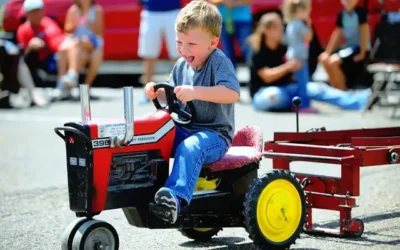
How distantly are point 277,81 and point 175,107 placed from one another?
6.89 m

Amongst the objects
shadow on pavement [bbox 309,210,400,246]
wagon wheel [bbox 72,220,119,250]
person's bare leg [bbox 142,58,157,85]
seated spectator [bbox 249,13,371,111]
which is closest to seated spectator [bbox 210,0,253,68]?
person's bare leg [bbox 142,58,157,85]

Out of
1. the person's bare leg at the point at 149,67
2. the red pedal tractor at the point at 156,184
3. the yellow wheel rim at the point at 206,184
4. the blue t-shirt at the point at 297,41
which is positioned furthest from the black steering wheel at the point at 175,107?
the person's bare leg at the point at 149,67

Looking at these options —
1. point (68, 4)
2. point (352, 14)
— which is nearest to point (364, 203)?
point (352, 14)

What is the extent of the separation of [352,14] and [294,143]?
6.99 m

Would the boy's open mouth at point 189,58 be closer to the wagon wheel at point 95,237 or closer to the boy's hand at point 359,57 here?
the wagon wheel at point 95,237

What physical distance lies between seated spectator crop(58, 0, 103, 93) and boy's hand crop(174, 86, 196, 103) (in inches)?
367

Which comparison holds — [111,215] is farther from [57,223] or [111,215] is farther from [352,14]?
[352,14]

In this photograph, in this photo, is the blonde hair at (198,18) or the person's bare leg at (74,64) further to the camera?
the person's bare leg at (74,64)

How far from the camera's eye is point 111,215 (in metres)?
6.48

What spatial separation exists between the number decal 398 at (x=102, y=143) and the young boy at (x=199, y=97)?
1.15 ft

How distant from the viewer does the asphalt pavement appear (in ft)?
18.1

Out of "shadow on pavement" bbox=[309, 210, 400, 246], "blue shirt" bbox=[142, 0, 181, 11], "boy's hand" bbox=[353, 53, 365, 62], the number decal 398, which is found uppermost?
"blue shirt" bbox=[142, 0, 181, 11]

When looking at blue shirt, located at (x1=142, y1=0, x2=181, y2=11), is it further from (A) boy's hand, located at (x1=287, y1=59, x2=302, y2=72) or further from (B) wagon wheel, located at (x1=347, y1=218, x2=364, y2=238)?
(B) wagon wheel, located at (x1=347, y1=218, x2=364, y2=238)

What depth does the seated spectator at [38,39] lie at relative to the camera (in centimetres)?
1419
